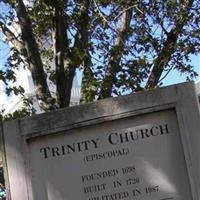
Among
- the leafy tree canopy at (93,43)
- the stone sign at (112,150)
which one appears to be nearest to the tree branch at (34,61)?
the leafy tree canopy at (93,43)

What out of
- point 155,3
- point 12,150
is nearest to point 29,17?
point 155,3

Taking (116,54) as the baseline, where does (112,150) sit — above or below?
below

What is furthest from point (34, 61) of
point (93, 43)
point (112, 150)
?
point (112, 150)

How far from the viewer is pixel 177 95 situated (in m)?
4.67

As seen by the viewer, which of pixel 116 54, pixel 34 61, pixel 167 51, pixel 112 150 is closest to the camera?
pixel 112 150

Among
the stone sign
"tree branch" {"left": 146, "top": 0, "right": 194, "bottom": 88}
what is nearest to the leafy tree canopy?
"tree branch" {"left": 146, "top": 0, "right": 194, "bottom": 88}

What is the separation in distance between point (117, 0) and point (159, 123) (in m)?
6.53

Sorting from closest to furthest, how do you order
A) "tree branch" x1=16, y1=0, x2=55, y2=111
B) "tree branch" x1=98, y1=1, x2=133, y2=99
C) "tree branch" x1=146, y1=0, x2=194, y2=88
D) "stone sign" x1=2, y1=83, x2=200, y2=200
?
"stone sign" x1=2, y1=83, x2=200, y2=200
"tree branch" x1=98, y1=1, x2=133, y2=99
"tree branch" x1=16, y1=0, x2=55, y2=111
"tree branch" x1=146, y1=0, x2=194, y2=88

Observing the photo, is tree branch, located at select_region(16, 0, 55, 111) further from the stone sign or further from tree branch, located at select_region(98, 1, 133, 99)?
the stone sign

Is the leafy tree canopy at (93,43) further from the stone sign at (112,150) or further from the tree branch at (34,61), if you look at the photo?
the stone sign at (112,150)

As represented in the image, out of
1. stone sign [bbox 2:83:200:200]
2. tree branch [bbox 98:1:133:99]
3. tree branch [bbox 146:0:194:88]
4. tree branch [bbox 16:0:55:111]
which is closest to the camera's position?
stone sign [bbox 2:83:200:200]

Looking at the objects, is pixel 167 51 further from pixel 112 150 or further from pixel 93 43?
pixel 112 150

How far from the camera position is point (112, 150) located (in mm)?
4664

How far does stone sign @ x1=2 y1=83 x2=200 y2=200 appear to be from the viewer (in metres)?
4.60
